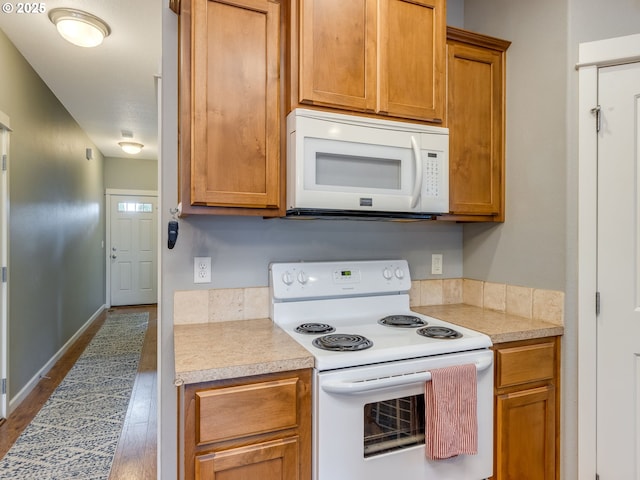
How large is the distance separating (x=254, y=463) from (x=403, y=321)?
0.89 meters

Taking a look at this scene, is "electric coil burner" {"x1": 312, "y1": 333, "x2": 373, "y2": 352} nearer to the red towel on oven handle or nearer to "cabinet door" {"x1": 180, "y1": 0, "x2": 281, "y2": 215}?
the red towel on oven handle

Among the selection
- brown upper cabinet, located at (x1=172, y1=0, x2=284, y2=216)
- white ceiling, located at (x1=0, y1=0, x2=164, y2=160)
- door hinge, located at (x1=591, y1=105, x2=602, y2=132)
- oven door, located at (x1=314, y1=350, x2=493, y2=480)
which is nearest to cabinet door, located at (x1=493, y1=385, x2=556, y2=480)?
oven door, located at (x1=314, y1=350, x2=493, y2=480)

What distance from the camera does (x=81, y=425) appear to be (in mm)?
2588

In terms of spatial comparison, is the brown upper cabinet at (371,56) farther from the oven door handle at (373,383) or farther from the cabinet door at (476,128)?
the oven door handle at (373,383)

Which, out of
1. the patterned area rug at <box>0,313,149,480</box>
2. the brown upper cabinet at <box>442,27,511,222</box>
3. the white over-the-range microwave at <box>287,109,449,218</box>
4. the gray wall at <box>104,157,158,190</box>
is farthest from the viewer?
the gray wall at <box>104,157,158,190</box>

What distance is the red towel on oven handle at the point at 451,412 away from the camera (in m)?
1.37

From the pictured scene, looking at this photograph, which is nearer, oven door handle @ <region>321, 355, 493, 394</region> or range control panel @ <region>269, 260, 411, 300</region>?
oven door handle @ <region>321, 355, 493, 394</region>

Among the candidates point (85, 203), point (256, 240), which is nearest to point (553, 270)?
point (256, 240)

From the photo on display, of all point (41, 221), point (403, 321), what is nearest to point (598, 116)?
point (403, 321)

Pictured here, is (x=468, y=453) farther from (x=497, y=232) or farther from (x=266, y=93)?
(x=266, y=93)

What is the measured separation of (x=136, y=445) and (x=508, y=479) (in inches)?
81.0

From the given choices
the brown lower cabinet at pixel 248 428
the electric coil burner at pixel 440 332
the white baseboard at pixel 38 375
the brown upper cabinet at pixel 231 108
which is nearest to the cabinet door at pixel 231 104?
the brown upper cabinet at pixel 231 108

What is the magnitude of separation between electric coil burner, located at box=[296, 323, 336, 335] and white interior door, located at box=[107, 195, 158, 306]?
19.3ft

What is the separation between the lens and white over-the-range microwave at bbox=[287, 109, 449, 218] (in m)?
1.50
